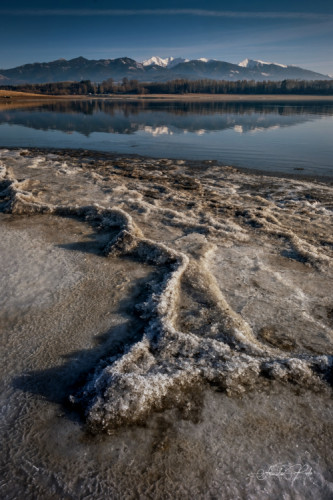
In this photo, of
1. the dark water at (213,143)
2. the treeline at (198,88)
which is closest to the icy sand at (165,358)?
the dark water at (213,143)

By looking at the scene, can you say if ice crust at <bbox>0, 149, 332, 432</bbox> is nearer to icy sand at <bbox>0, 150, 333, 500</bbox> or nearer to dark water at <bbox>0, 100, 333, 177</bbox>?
icy sand at <bbox>0, 150, 333, 500</bbox>

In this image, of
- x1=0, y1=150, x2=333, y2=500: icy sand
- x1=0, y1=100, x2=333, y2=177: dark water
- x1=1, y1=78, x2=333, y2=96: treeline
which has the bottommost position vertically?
x1=0, y1=150, x2=333, y2=500: icy sand

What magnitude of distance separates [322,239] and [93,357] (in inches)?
262

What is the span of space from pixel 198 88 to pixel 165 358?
611 feet

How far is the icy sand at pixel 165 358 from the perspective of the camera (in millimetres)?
2906

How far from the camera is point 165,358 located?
13.5ft

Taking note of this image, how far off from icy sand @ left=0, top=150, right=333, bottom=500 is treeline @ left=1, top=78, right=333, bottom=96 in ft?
542

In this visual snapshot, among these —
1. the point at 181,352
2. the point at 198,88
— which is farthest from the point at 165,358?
the point at 198,88

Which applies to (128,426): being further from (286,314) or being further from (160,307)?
(286,314)

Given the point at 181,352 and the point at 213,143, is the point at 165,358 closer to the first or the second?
the point at 181,352

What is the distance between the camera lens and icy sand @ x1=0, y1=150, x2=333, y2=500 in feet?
9.53

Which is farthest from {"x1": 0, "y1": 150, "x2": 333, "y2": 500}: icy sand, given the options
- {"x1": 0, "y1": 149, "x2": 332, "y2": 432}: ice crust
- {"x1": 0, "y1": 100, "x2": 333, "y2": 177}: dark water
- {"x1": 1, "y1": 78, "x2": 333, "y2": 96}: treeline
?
{"x1": 1, "y1": 78, "x2": 333, "y2": 96}: treeline

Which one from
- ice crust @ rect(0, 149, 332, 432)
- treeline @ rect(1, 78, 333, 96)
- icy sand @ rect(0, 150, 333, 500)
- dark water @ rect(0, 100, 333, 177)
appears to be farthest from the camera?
treeline @ rect(1, 78, 333, 96)

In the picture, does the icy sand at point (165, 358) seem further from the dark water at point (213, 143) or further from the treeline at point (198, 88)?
the treeline at point (198, 88)
